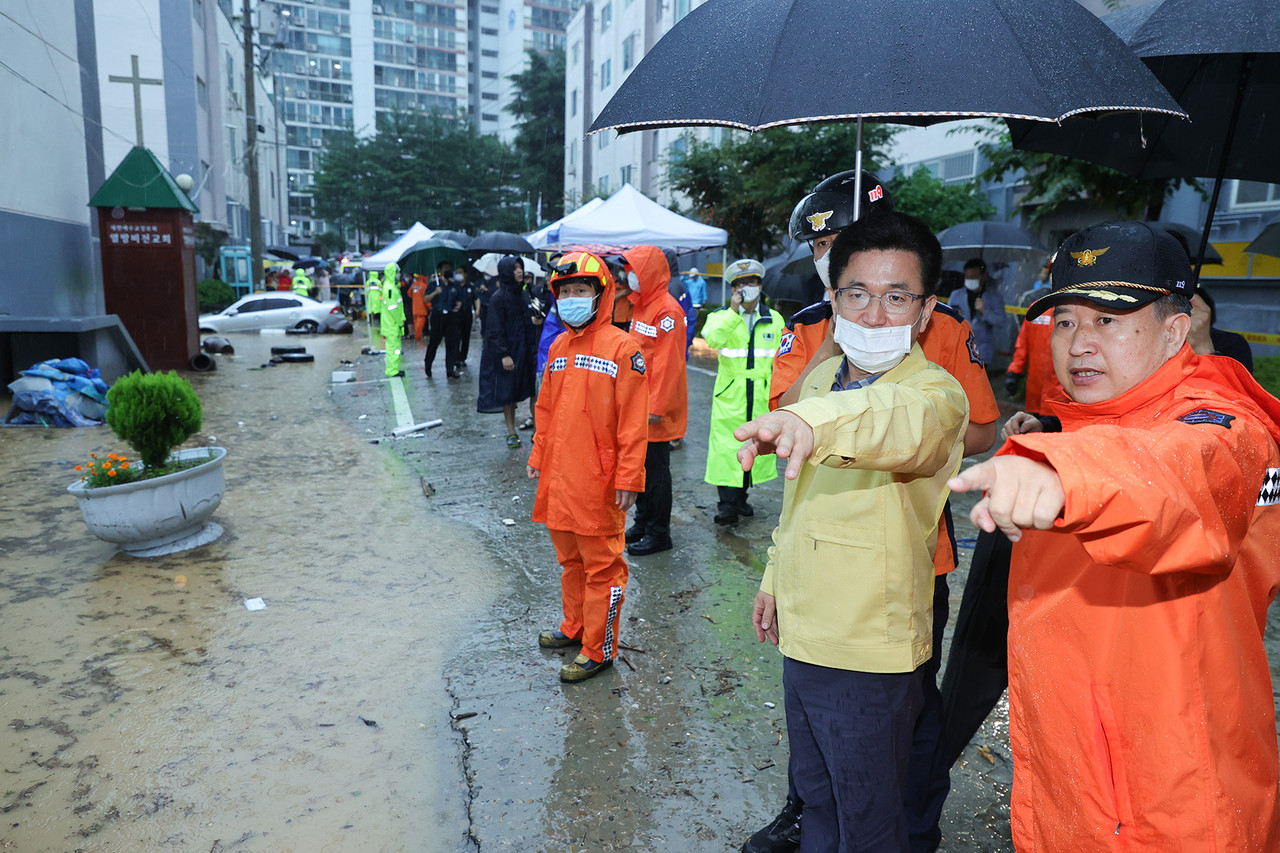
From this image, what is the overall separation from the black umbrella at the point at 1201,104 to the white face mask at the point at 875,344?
1539 millimetres

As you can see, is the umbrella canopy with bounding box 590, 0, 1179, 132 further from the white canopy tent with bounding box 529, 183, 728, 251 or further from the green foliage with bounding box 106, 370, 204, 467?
the white canopy tent with bounding box 529, 183, 728, 251

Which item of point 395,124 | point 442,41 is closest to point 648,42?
point 395,124

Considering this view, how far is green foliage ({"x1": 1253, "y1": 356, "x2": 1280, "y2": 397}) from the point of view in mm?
8461

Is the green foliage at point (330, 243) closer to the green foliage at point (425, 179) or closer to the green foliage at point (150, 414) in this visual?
the green foliage at point (425, 179)

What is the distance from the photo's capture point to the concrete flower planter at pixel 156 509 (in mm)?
5070

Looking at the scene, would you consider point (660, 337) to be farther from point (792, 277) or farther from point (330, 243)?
point (330, 243)

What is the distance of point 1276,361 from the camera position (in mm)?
9422

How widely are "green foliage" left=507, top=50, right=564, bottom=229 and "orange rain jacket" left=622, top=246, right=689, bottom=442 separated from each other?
47171 mm

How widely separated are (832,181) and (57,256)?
13712mm

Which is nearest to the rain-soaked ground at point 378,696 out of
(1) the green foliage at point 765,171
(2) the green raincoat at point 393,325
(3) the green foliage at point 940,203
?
(2) the green raincoat at point 393,325

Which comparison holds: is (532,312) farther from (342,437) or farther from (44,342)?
(44,342)

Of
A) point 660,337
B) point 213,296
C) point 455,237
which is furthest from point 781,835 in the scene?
point 213,296

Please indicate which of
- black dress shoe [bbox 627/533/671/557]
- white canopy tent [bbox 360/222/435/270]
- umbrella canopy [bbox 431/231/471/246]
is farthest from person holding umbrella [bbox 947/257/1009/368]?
white canopy tent [bbox 360/222/435/270]

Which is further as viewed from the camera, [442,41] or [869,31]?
[442,41]
